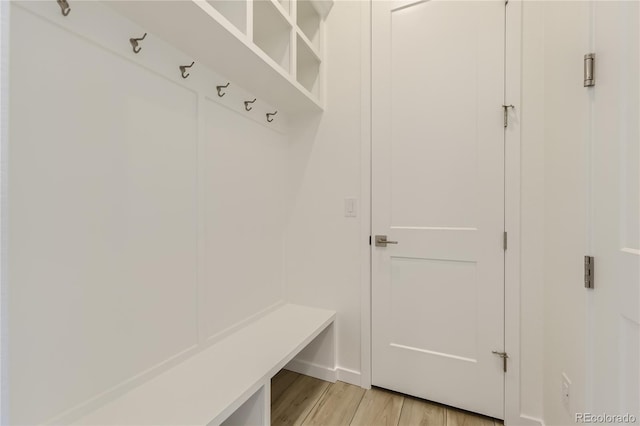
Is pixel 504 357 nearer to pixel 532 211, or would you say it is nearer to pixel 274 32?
pixel 532 211

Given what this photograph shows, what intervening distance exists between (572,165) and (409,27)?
3.91 ft

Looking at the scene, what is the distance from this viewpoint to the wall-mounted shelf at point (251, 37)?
39.4 inches

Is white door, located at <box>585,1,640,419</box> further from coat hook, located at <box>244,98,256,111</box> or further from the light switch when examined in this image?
coat hook, located at <box>244,98,256,111</box>

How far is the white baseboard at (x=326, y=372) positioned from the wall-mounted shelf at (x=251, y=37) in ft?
5.76

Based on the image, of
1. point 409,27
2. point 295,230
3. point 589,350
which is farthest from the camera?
point 295,230

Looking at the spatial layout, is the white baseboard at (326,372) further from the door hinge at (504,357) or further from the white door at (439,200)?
the door hinge at (504,357)

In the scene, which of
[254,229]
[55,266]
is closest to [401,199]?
[254,229]

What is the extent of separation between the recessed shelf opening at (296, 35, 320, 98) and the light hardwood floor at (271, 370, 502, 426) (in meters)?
1.94

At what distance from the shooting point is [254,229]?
5.74 ft

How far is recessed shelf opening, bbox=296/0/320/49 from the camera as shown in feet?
6.30

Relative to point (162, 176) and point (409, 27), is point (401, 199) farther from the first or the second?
point (162, 176)

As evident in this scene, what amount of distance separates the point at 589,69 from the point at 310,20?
165 centimetres

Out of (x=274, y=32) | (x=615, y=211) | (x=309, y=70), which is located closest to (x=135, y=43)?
(x=274, y=32)

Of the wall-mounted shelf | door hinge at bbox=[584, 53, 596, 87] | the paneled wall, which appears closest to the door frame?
door hinge at bbox=[584, 53, 596, 87]
